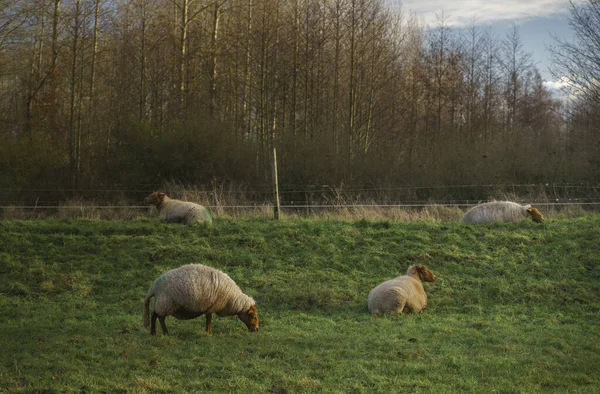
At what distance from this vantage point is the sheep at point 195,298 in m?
9.07

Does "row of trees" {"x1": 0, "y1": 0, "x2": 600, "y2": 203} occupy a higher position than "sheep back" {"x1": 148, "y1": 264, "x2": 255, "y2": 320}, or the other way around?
"row of trees" {"x1": 0, "y1": 0, "x2": 600, "y2": 203}

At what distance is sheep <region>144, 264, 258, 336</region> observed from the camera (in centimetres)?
907

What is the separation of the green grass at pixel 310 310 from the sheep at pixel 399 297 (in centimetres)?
26

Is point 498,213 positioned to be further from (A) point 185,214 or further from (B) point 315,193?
(B) point 315,193

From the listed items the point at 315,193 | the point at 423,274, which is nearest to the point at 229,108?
the point at 315,193

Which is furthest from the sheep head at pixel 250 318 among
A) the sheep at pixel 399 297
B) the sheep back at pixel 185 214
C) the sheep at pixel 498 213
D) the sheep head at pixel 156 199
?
the sheep at pixel 498 213

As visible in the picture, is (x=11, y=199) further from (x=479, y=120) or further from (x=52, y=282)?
(x=479, y=120)

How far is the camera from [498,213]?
1783 centimetres

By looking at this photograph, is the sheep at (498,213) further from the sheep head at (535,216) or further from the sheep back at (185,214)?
the sheep back at (185,214)

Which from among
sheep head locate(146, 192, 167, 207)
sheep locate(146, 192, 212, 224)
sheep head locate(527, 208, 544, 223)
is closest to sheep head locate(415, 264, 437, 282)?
sheep locate(146, 192, 212, 224)

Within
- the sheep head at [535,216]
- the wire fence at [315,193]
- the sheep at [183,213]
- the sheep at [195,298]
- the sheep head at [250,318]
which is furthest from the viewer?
the wire fence at [315,193]

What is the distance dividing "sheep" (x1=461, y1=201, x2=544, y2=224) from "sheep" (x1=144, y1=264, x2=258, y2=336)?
992 cm

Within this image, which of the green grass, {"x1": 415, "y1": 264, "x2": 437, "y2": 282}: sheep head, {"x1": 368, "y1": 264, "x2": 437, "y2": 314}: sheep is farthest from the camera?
{"x1": 415, "y1": 264, "x2": 437, "y2": 282}: sheep head

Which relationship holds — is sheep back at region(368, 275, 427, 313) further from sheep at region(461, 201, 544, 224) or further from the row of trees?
the row of trees
